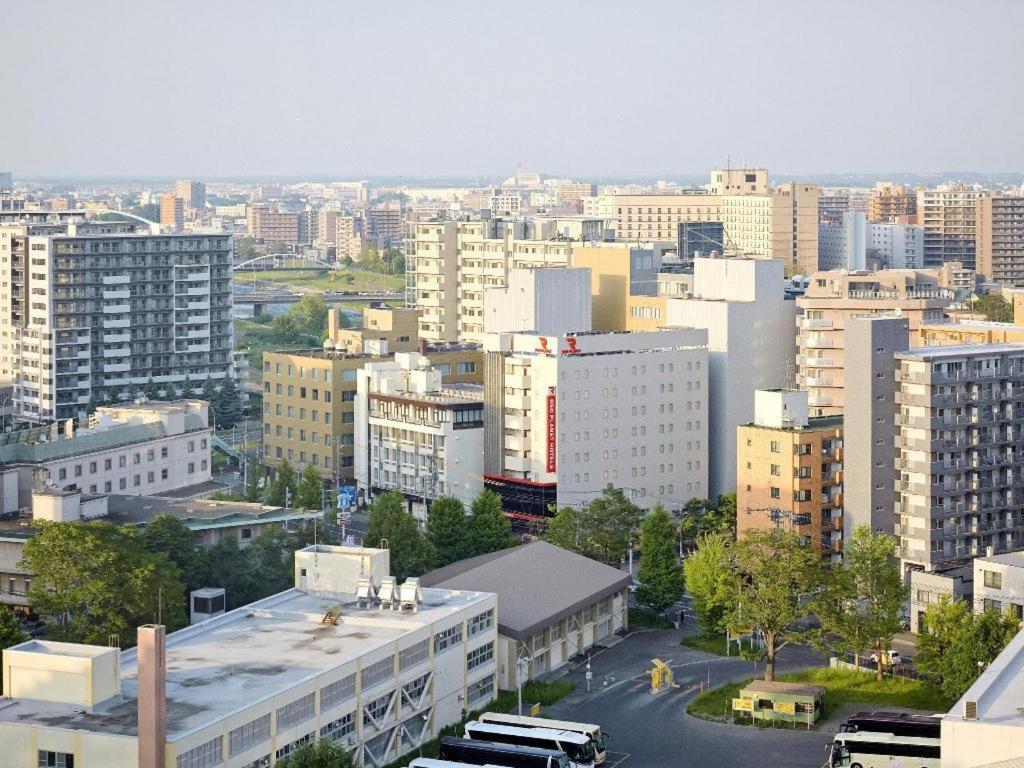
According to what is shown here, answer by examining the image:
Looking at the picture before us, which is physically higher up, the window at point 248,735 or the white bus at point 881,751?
the window at point 248,735

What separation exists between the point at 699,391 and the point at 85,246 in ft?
78.0

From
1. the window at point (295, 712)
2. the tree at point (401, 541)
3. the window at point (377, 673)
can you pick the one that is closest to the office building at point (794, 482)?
the tree at point (401, 541)

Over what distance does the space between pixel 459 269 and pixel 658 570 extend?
30.3 metres

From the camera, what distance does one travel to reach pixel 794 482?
36344 mm

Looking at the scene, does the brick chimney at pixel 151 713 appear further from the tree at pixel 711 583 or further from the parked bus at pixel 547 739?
the tree at pixel 711 583

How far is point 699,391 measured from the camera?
43906 millimetres

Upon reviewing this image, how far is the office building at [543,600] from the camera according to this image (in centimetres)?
2880

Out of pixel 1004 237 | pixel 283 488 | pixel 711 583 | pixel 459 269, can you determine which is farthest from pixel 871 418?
pixel 1004 237

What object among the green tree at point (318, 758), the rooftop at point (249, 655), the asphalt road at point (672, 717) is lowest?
the asphalt road at point (672, 717)

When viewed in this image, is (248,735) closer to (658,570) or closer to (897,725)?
(897,725)

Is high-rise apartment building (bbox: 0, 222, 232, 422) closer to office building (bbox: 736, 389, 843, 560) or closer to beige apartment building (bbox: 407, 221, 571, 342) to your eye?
beige apartment building (bbox: 407, 221, 571, 342)

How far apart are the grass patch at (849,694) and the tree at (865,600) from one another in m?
0.43

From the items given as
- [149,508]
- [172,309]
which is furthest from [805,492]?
[172,309]

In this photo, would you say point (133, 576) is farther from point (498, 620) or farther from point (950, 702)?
point (950, 702)
